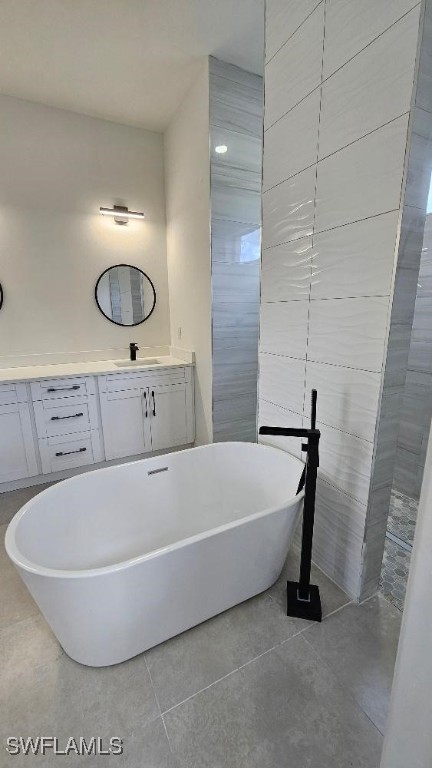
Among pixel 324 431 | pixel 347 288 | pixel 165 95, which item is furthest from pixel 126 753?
pixel 165 95

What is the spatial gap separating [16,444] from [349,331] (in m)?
2.34

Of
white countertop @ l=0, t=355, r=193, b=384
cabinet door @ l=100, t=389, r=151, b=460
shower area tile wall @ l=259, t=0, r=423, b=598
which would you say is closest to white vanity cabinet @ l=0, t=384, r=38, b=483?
white countertop @ l=0, t=355, r=193, b=384

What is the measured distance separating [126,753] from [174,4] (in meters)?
3.26

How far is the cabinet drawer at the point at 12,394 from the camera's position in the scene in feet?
7.30

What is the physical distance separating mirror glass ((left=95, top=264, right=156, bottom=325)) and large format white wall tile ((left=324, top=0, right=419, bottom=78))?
213 centimetres

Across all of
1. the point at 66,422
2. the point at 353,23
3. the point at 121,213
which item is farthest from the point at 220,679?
the point at 121,213

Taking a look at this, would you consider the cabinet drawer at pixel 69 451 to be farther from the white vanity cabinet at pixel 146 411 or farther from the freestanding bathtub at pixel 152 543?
the freestanding bathtub at pixel 152 543

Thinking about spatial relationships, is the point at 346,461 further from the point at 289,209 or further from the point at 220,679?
the point at 289,209

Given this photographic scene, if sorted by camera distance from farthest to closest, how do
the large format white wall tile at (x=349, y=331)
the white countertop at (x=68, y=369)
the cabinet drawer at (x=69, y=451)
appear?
the cabinet drawer at (x=69, y=451) → the white countertop at (x=68, y=369) → the large format white wall tile at (x=349, y=331)

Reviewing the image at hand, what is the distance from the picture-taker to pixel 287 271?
5.58 feet

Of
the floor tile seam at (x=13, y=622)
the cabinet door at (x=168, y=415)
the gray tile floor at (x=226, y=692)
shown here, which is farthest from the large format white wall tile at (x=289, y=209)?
the floor tile seam at (x=13, y=622)

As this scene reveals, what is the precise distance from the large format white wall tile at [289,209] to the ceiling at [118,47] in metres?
1.07

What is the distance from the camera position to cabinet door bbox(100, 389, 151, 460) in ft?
8.53

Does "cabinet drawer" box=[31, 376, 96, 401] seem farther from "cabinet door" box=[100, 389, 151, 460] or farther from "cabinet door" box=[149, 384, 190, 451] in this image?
"cabinet door" box=[149, 384, 190, 451]
